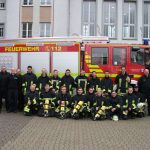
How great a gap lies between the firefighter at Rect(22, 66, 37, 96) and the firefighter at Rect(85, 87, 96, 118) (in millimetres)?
2339

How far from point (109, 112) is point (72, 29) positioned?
68.1 feet

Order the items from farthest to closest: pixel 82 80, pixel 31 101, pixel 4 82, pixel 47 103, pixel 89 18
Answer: pixel 89 18 < pixel 4 82 < pixel 82 80 < pixel 31 101 < pixel 47 103

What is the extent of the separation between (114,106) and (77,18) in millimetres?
21049

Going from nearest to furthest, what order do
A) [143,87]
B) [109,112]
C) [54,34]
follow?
[109,112], [143,87], [54,34]

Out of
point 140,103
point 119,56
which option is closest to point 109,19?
point 119,56

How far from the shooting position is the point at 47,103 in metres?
14.1

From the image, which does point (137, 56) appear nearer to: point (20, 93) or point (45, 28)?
point (20, 93)

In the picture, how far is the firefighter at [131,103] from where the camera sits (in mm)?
14070

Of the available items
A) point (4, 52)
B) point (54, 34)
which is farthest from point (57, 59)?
point (54, 34)

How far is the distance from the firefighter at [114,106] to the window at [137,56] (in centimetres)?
207

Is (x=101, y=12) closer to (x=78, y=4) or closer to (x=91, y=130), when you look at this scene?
(x=78, y=4)

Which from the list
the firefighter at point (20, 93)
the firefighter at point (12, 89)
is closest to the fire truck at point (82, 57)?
the firefighter at point (20, 93)

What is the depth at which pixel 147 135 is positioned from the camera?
35.2 ft

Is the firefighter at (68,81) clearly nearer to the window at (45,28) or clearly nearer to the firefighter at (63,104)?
the firefighter at (63,104)
